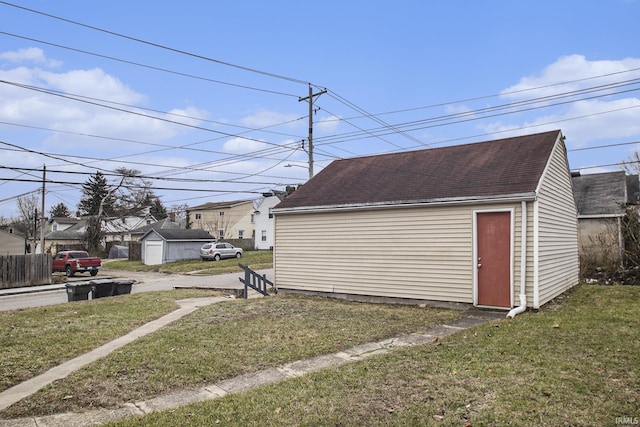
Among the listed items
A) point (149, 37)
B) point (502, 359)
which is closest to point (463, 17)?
point (149, 37)

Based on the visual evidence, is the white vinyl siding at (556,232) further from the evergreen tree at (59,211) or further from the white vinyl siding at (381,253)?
the evergreen tree at (59,211)

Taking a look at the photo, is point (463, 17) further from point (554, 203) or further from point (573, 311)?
point (573, 311)

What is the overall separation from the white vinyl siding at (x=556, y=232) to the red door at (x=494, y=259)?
2.17ft

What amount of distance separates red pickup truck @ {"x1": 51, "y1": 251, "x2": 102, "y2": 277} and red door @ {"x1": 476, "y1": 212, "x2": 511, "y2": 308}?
2603 cm

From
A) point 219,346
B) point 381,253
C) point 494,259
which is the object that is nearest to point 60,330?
point 219,346

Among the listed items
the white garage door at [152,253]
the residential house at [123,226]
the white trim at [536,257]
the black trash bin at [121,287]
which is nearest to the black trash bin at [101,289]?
the black trash bin at [121,287]

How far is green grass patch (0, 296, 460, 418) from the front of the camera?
4.80 meters

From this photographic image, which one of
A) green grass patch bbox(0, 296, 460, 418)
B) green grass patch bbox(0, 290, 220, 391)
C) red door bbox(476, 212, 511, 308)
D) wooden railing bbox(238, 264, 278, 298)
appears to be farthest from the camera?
wooden railing bbox(238, 264, 278, 298)

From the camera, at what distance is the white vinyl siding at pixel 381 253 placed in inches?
401

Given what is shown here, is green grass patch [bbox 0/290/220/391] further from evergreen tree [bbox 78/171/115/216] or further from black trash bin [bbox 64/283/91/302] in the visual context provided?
evergreen tree [bbox 78/171/115/216]

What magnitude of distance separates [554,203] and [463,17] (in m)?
6.33

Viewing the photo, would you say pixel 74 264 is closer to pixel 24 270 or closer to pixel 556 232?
pixel 24 270

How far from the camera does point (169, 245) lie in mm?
34375

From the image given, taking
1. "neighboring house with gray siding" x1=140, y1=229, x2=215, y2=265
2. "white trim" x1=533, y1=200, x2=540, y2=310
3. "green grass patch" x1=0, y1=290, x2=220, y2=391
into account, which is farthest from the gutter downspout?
"neighboring house with gray siding" x1=140, y1=229, x2=215, y2=265
